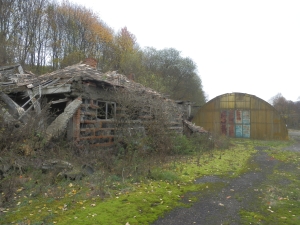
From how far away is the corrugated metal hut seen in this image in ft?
79.6

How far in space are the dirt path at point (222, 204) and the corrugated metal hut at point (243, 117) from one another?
16236 mm

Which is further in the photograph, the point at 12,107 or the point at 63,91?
the point at 12,107

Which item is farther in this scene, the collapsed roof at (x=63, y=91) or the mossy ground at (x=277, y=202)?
the collapsed roof at (x=63, y=91)

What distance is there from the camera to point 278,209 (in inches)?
209

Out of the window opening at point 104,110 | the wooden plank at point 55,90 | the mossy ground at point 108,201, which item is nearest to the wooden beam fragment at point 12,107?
the wooden plank at point 55,90

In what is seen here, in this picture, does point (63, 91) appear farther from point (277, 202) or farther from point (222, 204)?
point (277, 202)

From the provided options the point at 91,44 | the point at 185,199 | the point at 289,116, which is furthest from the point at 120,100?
the point at 289,116

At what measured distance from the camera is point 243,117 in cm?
2539

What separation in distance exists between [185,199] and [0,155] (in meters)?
5.26

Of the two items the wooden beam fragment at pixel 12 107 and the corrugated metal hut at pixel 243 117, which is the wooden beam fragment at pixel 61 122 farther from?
the corrugated metal hut at pixel 243 117

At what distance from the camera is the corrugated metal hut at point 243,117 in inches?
955

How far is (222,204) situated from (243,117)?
21468 mm

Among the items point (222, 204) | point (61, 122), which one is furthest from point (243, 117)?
point (222, 204)

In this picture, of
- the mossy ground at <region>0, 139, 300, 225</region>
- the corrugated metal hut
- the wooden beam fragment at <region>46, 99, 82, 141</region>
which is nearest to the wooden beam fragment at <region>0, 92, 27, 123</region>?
the wooden beam fragment at <region>46, 99, 82, 141</region>
